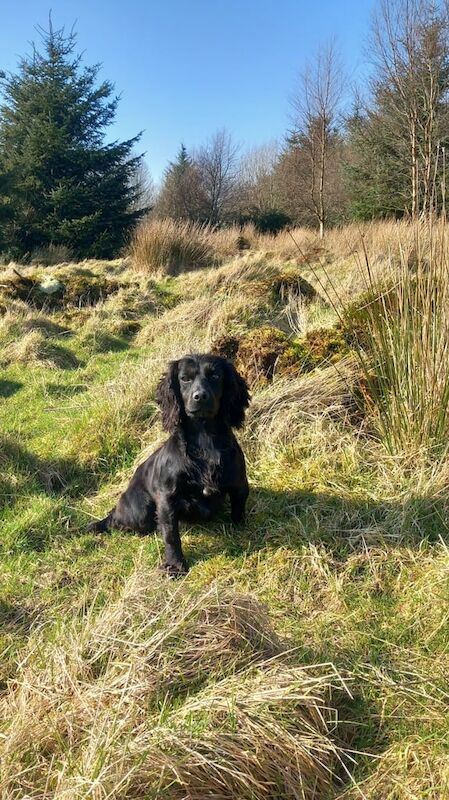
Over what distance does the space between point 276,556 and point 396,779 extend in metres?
1.33

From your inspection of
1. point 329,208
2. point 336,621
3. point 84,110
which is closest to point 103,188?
point 84,110

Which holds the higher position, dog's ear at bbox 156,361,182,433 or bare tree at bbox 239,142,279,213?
bare tree at bbox 239,142,279,213

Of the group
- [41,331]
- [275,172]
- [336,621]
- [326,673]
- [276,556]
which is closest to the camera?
[326,673]

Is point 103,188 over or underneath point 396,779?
over

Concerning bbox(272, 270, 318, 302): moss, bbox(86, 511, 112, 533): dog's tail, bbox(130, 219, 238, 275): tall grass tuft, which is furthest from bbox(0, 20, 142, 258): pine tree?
bbox(86, 511, 112, 533): dog's tail

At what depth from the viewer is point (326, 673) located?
6.28 ft

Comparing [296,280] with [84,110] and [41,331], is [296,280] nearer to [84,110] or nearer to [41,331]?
[41,331]

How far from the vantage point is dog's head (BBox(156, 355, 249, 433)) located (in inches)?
115

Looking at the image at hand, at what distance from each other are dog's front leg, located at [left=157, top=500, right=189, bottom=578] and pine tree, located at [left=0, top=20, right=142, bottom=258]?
15.9 meters

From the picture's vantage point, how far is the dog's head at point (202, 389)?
293 centimetres

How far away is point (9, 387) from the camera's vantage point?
19.5ft

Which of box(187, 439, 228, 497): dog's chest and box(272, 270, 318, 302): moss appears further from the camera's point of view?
box(272, 270, 318, 302): moss

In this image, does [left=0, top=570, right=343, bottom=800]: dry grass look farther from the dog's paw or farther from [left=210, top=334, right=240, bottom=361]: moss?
[left=210, top=334, right=240, bottom=361]: moss

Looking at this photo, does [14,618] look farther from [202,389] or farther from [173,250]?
[173,250]
